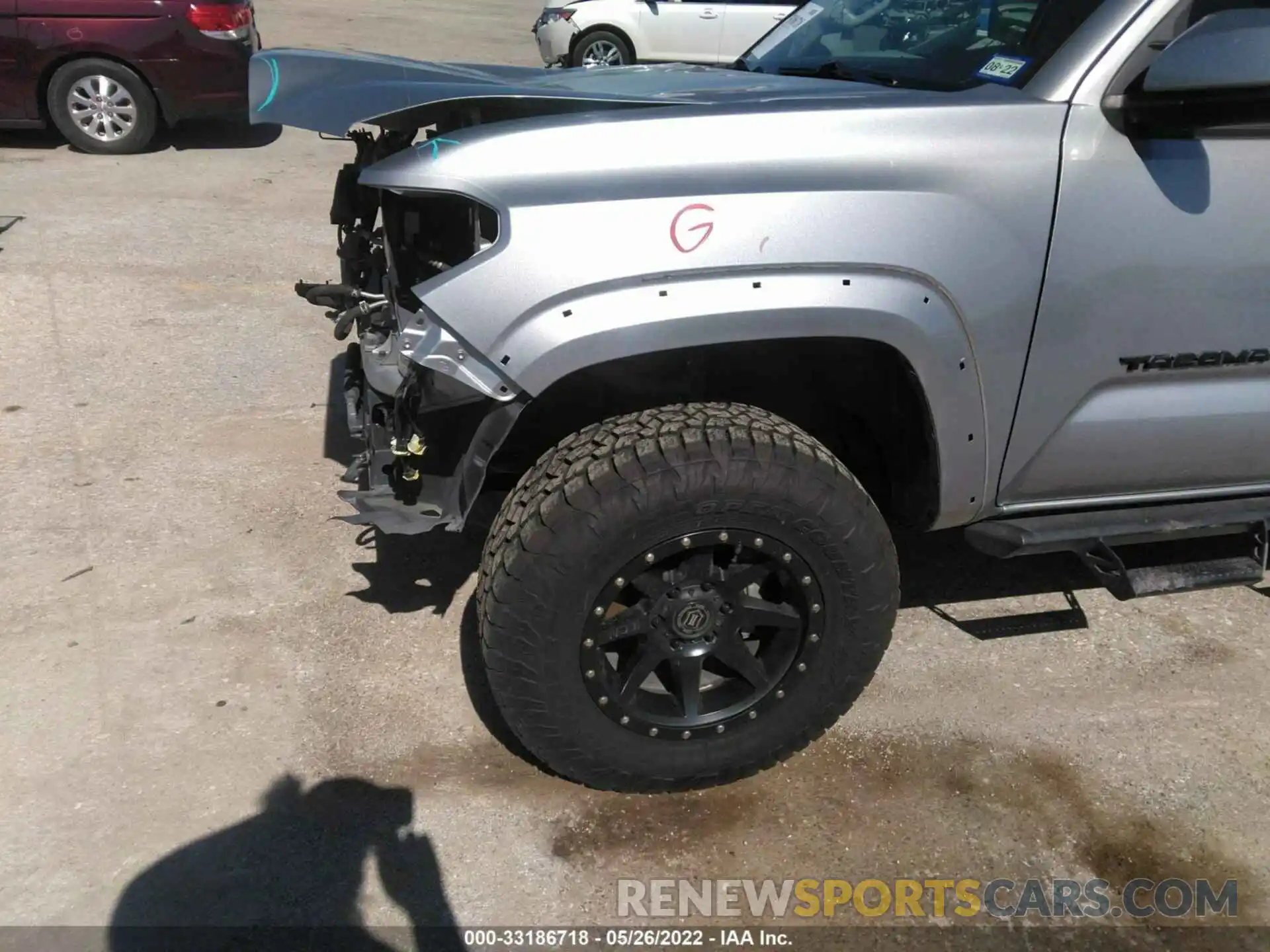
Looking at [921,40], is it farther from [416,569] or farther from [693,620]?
[416,569]

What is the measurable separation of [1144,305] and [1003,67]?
68 centimetres

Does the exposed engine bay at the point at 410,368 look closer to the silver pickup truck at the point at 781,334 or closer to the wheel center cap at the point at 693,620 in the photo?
the silver pickup truck at the point at 781,334

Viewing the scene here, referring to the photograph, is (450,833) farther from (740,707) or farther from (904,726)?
(904,726)

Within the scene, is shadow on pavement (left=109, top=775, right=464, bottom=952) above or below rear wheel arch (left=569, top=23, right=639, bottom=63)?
below

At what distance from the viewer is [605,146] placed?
220 centimetres

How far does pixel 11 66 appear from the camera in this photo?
26.8ft

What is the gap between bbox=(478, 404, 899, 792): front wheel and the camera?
2.31m

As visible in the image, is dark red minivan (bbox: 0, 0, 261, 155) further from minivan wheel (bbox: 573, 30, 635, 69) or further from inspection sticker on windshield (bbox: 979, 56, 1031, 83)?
inspection sticker on windshield (bbox: 979, 56, 1031, 83)

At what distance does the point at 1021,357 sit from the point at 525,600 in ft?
4.19

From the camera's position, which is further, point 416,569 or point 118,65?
point 118,65

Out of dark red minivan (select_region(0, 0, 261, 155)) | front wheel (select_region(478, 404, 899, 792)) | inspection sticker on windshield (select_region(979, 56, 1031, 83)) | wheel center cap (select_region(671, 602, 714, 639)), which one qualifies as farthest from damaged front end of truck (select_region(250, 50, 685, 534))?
dark red minivan (select_region(0, 0, 261, 155))

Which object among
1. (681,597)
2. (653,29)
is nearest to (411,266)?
(681,597)

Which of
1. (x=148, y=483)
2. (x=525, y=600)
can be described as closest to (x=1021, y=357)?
(x=525, y=600)

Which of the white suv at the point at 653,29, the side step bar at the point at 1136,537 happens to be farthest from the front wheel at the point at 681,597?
the white suv at the point at 653,29
